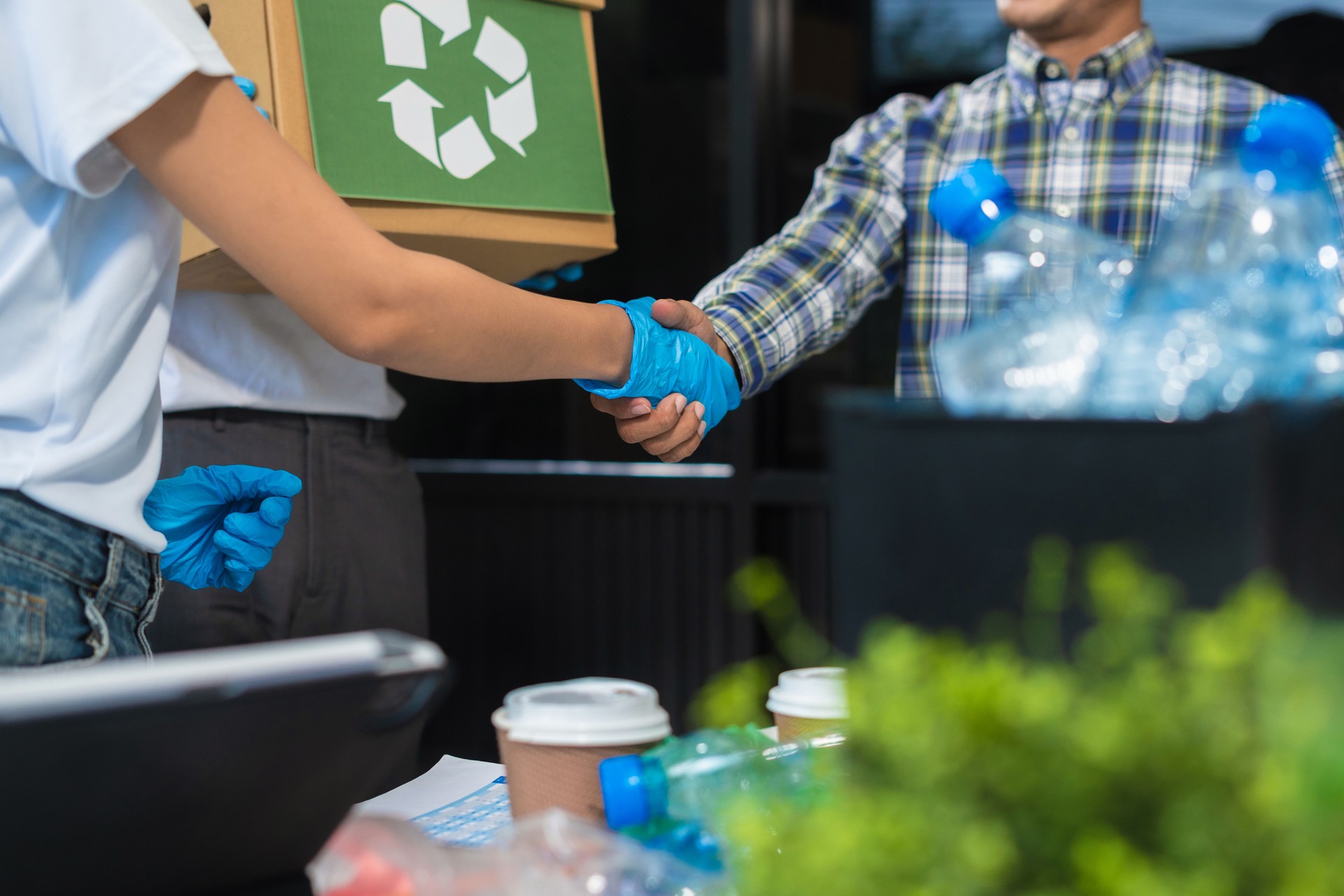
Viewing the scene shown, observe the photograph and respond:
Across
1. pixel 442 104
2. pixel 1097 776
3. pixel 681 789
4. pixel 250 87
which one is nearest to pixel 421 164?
pixel 442 104

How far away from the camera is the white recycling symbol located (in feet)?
4.17

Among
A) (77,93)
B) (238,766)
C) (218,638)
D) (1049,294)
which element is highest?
(77,93)

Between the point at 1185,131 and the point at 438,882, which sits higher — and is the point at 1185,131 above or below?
above

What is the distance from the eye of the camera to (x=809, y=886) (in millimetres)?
343

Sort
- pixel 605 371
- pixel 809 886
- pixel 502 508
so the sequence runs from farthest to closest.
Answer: pixel 502 508
pixel 605 371
pixel 809 886

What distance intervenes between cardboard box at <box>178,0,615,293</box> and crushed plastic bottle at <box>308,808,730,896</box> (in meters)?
0.77

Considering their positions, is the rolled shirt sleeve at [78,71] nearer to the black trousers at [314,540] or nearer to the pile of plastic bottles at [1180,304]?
the pile of plastic bottles at [1180,304]

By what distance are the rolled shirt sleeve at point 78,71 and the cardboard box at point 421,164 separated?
473 mm

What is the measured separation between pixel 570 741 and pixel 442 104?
82cm

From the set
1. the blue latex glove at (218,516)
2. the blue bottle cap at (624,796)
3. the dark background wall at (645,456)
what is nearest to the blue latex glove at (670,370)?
the blue latex glove at (218,516)

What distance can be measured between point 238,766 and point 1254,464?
0.46 meters

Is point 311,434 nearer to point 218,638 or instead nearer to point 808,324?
point 218,638

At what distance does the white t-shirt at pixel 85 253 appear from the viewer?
2.32 ft

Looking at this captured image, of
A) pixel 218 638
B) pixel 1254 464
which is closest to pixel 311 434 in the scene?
pixel 218 638
